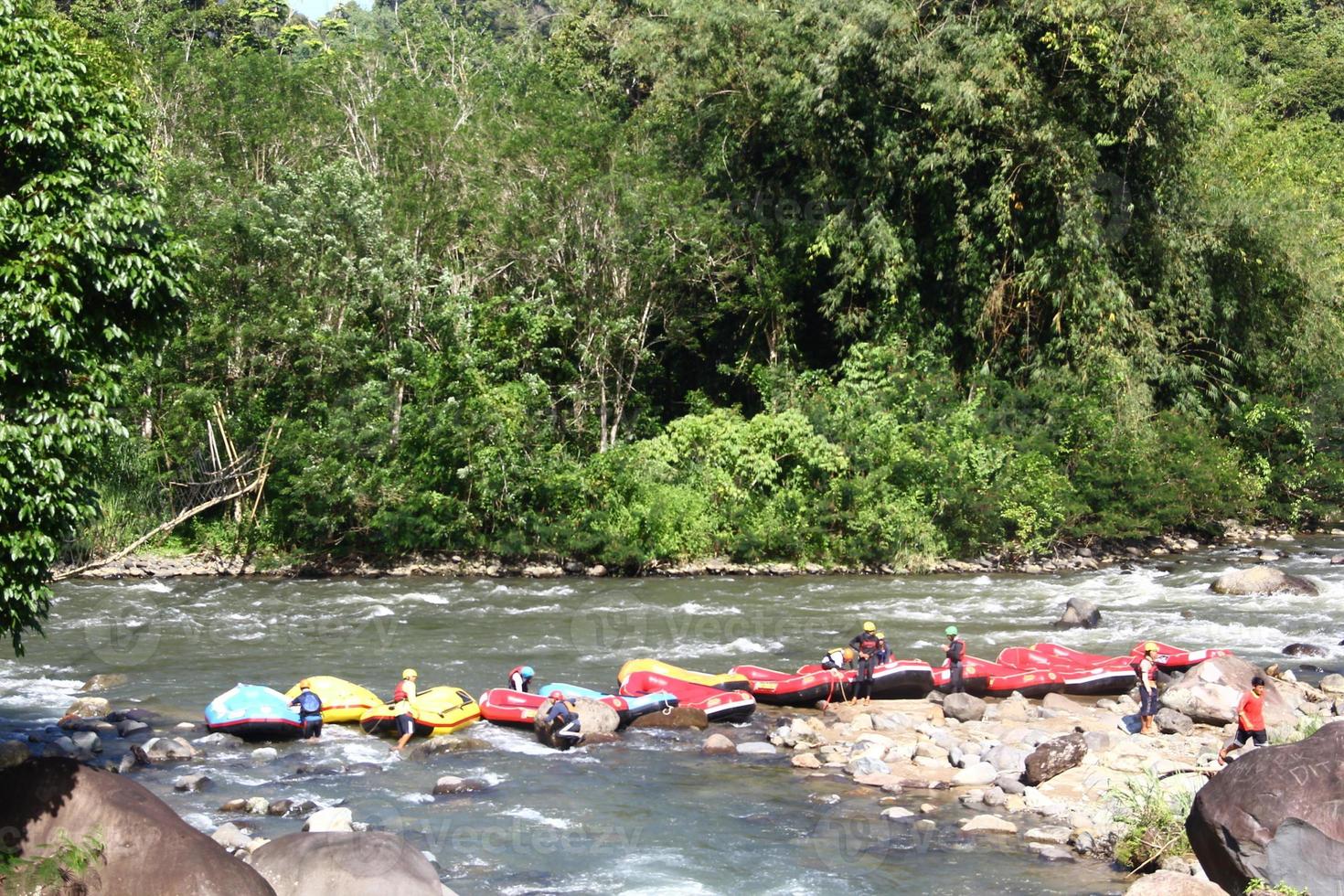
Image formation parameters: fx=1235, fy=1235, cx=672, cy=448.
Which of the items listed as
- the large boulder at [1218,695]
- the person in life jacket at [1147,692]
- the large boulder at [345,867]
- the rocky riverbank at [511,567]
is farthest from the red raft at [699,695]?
the rocky riverbank at [511,567]

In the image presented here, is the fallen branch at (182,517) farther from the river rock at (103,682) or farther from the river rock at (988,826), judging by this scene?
the river rock at (988,826)

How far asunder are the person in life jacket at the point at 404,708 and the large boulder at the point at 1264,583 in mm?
13548

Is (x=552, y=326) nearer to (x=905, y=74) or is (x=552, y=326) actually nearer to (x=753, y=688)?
(x=905, y=74)

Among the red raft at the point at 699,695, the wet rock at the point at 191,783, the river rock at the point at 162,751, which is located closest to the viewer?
the wet rock at the point at 191,783

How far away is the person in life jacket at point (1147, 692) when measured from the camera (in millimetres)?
12641

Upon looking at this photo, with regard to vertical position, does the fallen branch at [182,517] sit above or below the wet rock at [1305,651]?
above

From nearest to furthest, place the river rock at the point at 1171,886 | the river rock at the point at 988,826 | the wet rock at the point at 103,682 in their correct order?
the river rock at the point at 1171,886 → the river rock at the point at 988,826 → the wet rock at the point at 103,682

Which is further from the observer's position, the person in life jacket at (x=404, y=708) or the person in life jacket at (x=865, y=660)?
the person in life jacket at (x=865, y=660)

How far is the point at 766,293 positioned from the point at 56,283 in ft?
66.9

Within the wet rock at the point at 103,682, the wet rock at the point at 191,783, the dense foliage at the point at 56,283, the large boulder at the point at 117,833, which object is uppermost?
the dense foliage at the point at 56,283

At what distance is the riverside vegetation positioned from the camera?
22906mm

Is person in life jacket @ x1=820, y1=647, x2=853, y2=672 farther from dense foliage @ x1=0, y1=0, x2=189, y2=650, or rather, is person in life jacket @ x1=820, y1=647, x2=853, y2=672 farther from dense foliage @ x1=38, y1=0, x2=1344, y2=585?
dense foliage @ x1=0, y1=0, x2=189, y2=650

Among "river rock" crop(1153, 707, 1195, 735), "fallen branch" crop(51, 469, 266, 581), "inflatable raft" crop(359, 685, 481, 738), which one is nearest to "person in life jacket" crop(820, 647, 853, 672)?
"river rock" crop(1153, 707, 1195, 735)

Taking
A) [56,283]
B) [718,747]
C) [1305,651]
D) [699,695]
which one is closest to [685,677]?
[699,695]
